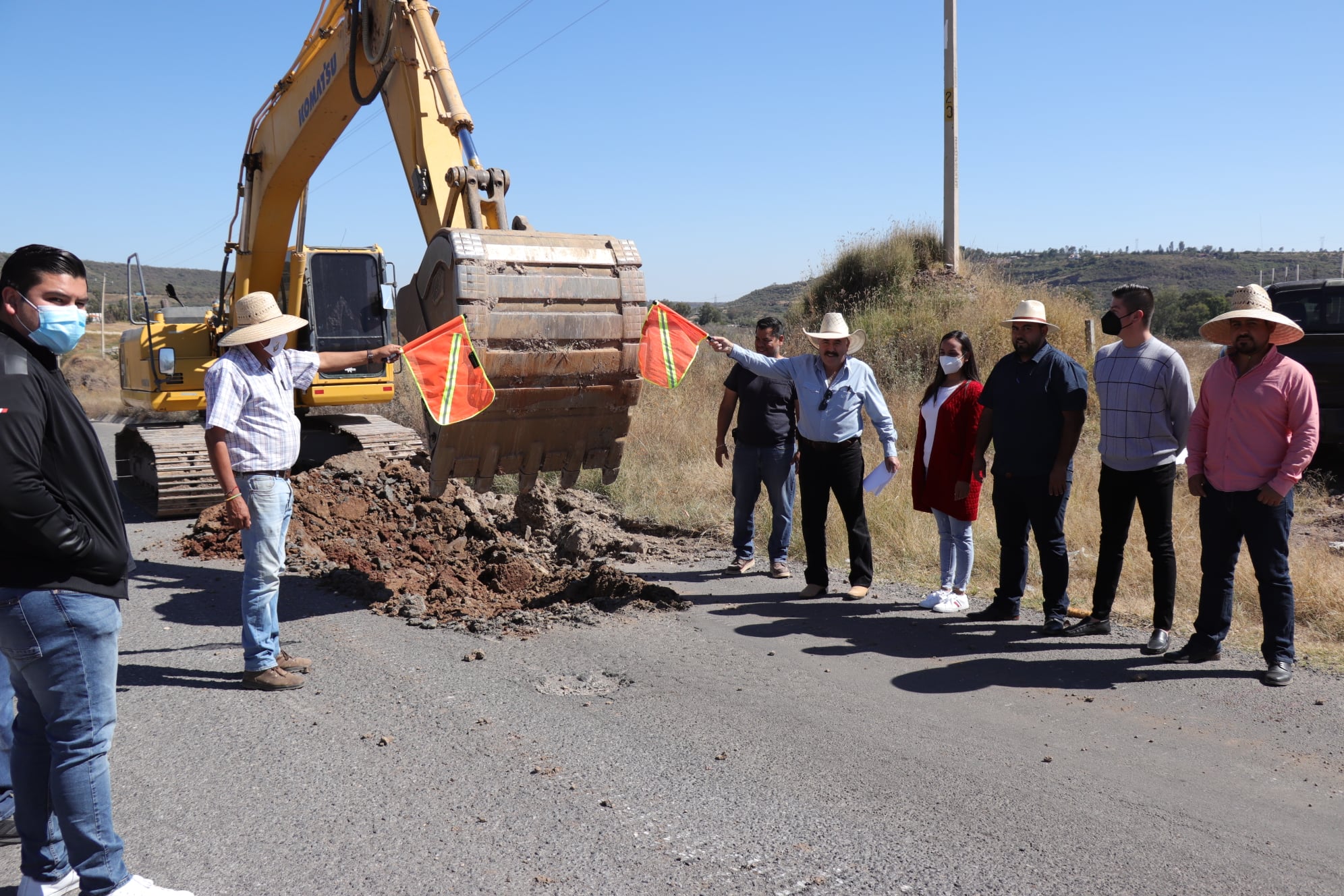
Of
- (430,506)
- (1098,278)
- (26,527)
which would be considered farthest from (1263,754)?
(1098,278)

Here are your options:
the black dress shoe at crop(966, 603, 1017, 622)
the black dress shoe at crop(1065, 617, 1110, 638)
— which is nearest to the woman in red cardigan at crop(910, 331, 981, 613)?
the black dress shoe at crop(966, 603, 1017, 622)

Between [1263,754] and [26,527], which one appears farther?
[1263,754]

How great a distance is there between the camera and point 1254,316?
573 centimetres

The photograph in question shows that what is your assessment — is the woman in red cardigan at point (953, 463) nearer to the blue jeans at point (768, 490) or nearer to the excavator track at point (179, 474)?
the blue jeans at point (768, 490)

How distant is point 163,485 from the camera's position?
11016 mm

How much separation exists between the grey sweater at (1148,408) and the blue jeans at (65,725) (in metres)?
5.44

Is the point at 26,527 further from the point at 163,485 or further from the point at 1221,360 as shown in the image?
the point at 163,485

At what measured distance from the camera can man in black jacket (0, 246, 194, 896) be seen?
3.07 m

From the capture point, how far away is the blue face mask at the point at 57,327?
328cm

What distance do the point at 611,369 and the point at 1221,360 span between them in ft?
12.2

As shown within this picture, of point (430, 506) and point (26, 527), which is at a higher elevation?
point (26, 527)

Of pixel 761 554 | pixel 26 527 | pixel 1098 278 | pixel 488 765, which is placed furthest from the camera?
pixel 1098 278

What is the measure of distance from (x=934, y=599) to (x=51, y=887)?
557cm

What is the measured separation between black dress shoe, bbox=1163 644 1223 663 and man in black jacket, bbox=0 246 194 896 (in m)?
5.31
